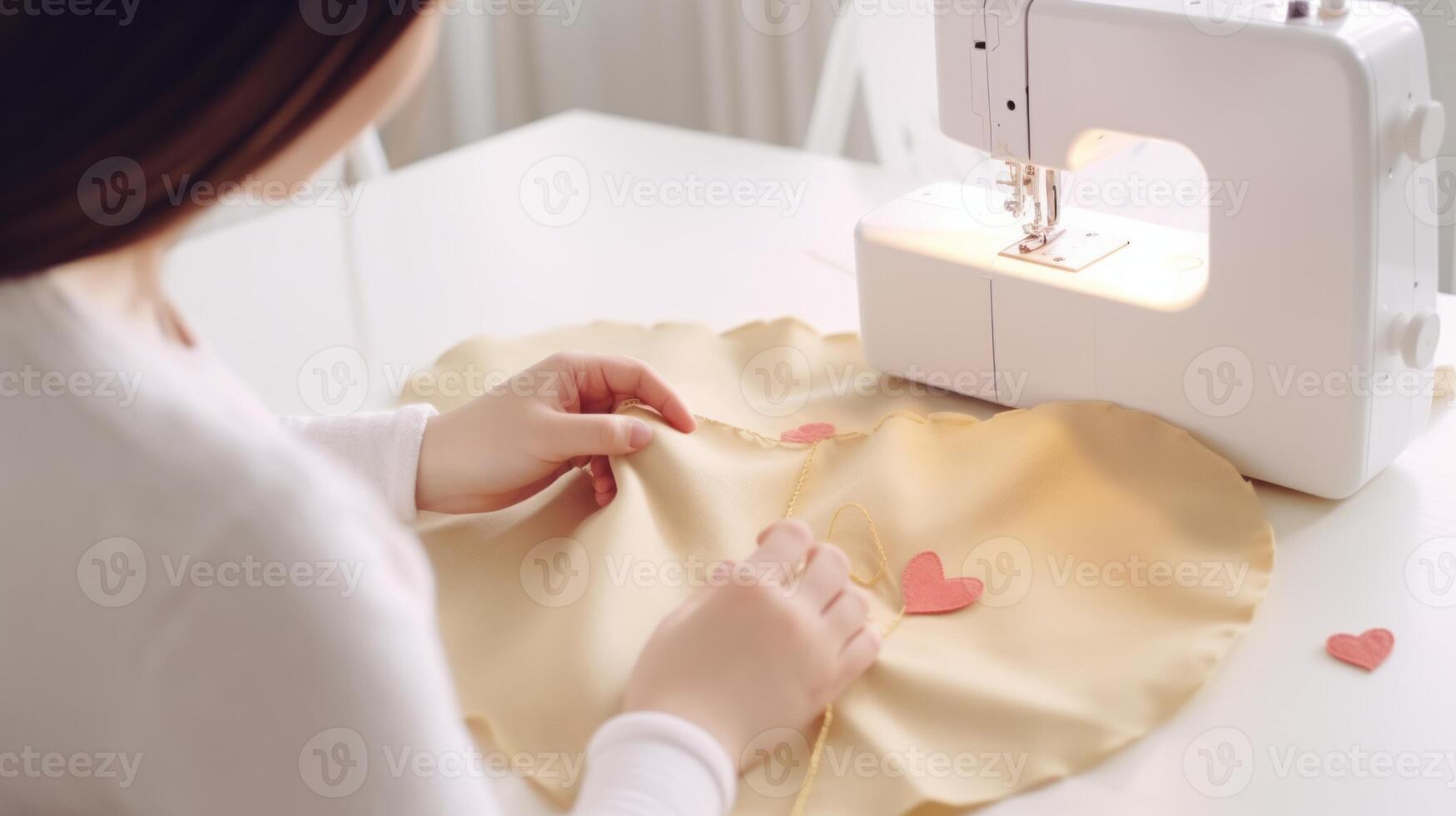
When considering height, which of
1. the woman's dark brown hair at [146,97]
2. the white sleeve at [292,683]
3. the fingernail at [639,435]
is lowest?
the fingernail at [639,435]

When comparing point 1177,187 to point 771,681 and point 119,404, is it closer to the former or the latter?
point 771,681

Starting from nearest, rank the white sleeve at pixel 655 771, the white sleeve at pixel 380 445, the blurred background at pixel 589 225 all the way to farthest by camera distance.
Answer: the white sleeve at pixel 655 771, the white sleeve at pixel 380 445, the blurred background at pixel 589 225

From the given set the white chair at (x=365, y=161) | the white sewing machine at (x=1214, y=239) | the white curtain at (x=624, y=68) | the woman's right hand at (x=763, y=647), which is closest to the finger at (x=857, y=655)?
the woman's right hand at (x=763, y=647)

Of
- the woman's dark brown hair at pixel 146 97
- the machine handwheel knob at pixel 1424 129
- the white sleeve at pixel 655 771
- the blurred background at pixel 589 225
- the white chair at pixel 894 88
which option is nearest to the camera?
the woman's dark brown hair at pixel 146 97

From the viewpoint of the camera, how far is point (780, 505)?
1043 millimetres

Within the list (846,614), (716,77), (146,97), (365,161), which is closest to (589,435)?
(846,614)

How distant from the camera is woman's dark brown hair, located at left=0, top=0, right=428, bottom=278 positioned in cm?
52

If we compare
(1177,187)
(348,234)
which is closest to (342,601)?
(348,234)

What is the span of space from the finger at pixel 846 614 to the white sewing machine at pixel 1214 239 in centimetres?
36

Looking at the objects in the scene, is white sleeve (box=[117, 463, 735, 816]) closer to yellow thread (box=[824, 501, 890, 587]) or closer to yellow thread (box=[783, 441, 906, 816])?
yellow thread (box=[783, 441, 906, 816])

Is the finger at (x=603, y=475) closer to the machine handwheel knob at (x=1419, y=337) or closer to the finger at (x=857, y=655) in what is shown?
the finger at (x=857, y=655)

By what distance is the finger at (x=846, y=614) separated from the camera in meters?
0.85

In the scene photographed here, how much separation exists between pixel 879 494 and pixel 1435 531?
0.39m

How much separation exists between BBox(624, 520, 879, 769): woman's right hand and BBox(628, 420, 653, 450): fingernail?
0.20 metres
